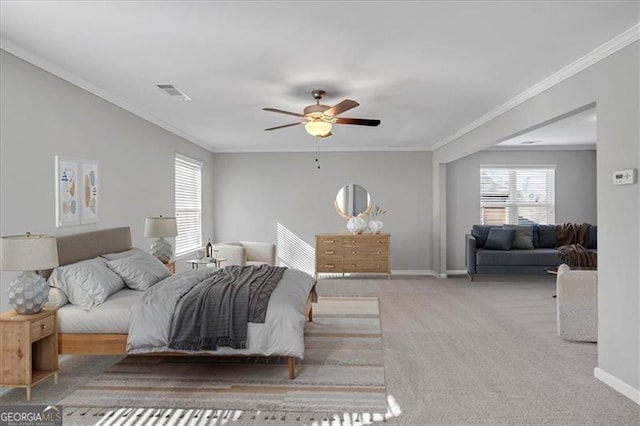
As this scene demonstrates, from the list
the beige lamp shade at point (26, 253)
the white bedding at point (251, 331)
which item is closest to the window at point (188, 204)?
the white bedding at point (251, 331)

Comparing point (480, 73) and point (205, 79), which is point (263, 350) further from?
point (480, 73)

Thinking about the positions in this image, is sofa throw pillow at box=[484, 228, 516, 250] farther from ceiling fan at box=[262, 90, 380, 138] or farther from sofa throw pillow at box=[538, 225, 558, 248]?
ceiling fan at box=[262, 90, 380, 138]

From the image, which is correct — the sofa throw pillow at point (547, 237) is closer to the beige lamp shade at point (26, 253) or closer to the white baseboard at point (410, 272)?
the white baseboard at point (410, 272)

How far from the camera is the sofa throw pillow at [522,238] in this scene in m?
8.03

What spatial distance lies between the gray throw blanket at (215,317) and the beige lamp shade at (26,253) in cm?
96

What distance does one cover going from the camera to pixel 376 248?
812cm

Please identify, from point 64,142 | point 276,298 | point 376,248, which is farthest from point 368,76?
point 376,248

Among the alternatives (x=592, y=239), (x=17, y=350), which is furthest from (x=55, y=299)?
(x=592, y=239)

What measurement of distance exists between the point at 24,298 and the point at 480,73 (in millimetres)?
4042

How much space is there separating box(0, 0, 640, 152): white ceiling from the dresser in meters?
3.25

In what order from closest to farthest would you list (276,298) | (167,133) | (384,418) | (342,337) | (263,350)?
(384,418)
(263,350)
(276,298)
(342,337)
(167,133)

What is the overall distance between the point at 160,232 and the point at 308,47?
10.1 ft

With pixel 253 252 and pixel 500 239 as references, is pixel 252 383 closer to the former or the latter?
pixel 253 252

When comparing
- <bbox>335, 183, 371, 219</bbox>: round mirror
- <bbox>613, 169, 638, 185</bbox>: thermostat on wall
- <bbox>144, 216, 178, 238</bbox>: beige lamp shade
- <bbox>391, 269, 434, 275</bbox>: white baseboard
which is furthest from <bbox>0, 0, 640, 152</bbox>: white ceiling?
<bbox>391, 269, 434, 275</bbox>: white baseboard
